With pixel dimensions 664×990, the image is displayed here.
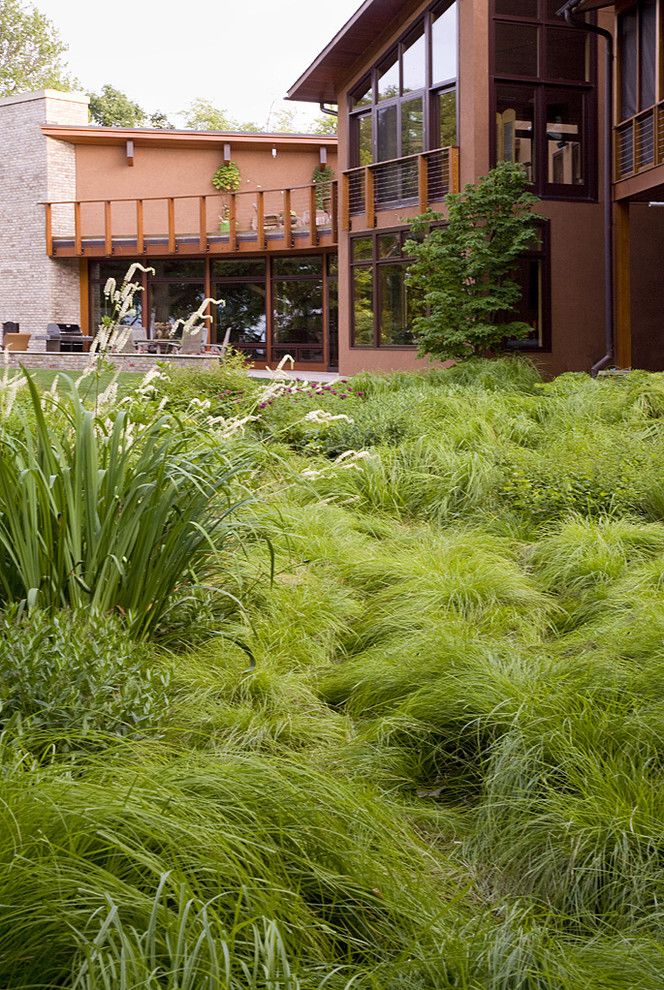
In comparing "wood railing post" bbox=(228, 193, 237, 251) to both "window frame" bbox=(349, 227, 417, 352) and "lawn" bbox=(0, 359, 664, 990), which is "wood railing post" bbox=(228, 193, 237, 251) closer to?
"window frame" bbox=(349, 227, 417, 352)

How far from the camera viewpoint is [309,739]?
11.6 ft

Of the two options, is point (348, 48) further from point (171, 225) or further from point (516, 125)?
point (171, 225)

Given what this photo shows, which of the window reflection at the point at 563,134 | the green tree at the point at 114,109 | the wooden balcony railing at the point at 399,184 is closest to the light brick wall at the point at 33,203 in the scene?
the wooden balcony railing at the point at 399,184

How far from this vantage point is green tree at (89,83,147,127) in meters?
55.3

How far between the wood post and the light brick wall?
656 inches

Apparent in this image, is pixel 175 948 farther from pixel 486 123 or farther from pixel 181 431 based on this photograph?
pixel 486 123

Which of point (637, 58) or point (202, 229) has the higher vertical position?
point (637, 58)

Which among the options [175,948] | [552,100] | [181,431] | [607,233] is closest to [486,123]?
[552,100]

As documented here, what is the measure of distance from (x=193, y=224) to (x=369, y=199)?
9107 mm

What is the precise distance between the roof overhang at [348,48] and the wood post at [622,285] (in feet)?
17.2

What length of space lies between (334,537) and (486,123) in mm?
13041

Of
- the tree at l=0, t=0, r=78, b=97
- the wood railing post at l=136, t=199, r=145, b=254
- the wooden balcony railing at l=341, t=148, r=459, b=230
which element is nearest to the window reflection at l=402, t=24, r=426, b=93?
the wooden balcony railing at l=341, t=148, r=459, b=230

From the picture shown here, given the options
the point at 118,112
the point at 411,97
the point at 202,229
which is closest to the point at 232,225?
the point at 202,229

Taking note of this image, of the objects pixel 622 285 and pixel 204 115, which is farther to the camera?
pixel 204 115
